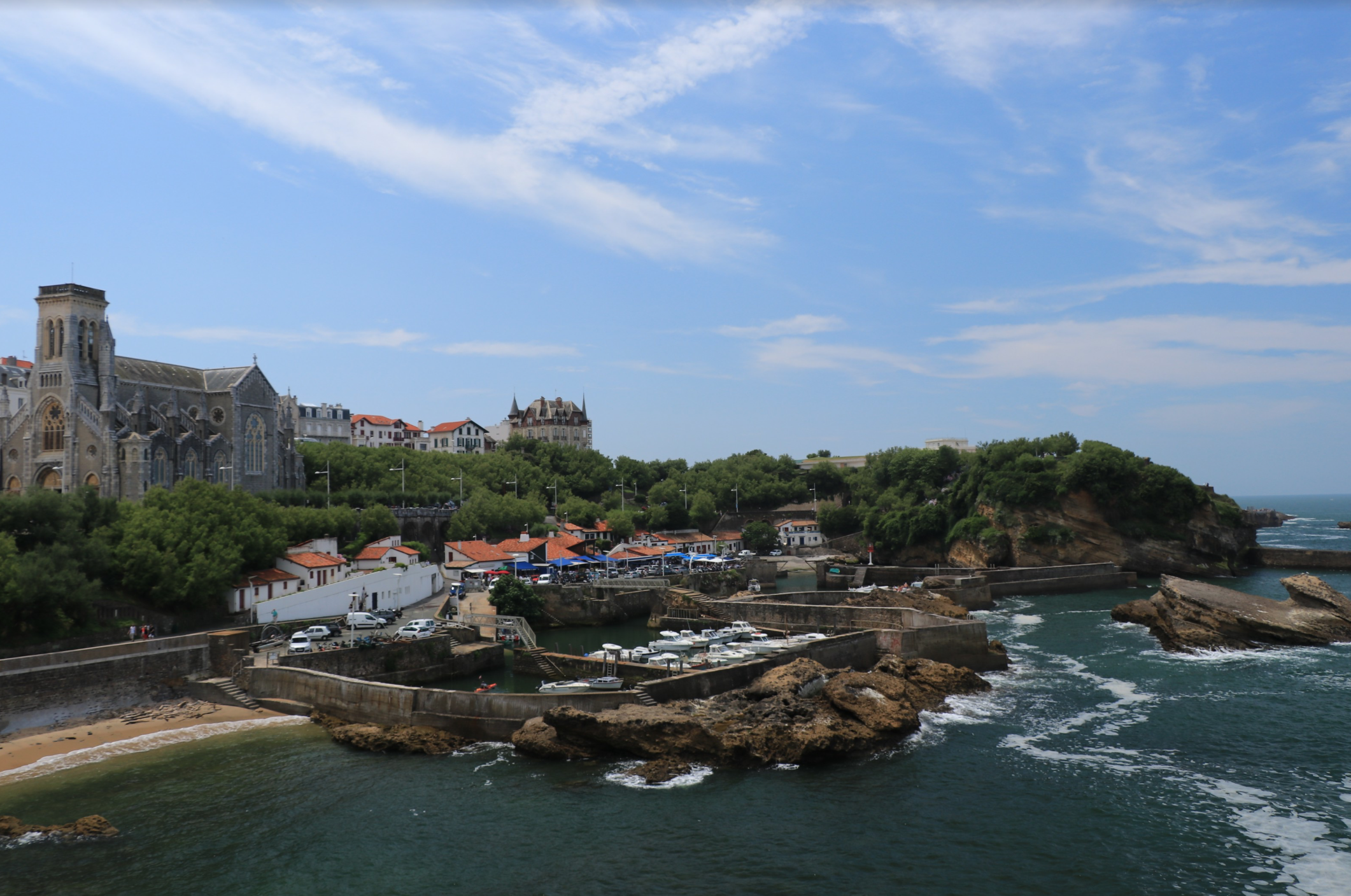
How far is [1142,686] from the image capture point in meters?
39.0

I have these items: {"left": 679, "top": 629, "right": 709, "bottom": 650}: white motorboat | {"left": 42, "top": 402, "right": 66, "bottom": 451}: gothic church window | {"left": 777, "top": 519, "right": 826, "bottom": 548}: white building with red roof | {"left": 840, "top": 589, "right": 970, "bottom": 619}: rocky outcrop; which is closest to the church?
{"left": 42, "top": 402, "right": 66, "bottom": 451}: gothic church window

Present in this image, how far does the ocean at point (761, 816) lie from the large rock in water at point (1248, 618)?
13.3m

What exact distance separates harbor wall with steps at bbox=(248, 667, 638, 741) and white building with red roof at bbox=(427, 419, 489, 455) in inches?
5319

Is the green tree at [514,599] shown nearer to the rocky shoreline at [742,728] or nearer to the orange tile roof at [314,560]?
the orange tile roof at [314,560]

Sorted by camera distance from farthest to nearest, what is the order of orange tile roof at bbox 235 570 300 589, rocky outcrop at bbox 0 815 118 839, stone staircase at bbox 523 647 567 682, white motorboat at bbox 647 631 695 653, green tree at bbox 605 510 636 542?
1. green tree at bbox 605 510 636 542
2. orange tile roof at bbox 235 570 300 589
3. stone staircase at bbox 523 647 567 682
4. white motorboat at bbox 647 631 695 653
5. rocky outcrop at bbox 0 815 118 839

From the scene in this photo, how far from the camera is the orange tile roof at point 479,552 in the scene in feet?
256

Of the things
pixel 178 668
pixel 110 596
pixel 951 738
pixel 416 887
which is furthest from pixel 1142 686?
pixel 110 596

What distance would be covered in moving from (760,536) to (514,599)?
6833cm

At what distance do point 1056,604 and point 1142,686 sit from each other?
31.2 m

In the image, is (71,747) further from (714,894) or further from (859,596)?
(859,596)

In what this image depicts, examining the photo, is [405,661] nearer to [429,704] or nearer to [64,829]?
[429,704]

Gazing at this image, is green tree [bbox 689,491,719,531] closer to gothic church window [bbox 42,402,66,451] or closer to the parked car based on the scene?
gothic church window [bbox 42,402,66,451]

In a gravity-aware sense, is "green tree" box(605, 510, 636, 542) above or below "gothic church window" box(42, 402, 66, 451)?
below

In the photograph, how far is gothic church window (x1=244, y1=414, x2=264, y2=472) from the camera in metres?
82.4
